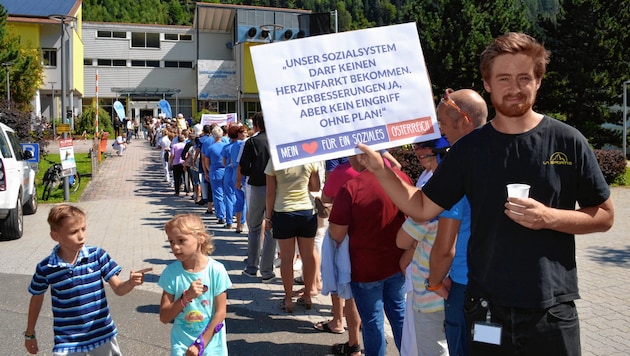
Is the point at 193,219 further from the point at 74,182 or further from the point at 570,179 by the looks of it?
the point at 74,182

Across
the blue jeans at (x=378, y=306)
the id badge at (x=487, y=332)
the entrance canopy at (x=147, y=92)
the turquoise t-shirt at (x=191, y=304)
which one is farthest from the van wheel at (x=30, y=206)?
the entrance canopy at (x=147, y=92)

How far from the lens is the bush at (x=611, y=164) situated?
62.0ft

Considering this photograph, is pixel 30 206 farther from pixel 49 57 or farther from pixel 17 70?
pixel 49 57

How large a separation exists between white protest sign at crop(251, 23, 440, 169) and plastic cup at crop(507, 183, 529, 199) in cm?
75

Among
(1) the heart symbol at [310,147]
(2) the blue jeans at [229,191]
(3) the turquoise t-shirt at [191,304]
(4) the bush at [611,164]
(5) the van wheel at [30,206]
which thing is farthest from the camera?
(4) the bush at [611,164]

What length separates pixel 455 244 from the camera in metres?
2.94

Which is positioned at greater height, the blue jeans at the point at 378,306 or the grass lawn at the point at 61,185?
the blue jeans at the point at 378,306

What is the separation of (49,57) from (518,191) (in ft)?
186

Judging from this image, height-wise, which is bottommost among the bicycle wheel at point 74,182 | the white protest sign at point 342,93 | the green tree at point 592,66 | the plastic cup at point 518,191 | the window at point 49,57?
the bicycle wheel at point 74,182

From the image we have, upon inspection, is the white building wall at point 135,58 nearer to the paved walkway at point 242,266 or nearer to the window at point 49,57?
the window at point 49,57

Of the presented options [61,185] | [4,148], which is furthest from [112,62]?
[4,148]

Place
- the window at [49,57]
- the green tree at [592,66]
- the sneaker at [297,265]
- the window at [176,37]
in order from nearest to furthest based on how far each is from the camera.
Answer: the sneaker at [297,265], the green tree at [592,66], the window at [49,57], the window at [176,37]

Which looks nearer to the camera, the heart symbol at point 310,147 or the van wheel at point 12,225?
the heart symbol at point 310,147

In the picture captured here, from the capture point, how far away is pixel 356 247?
4.25 m
